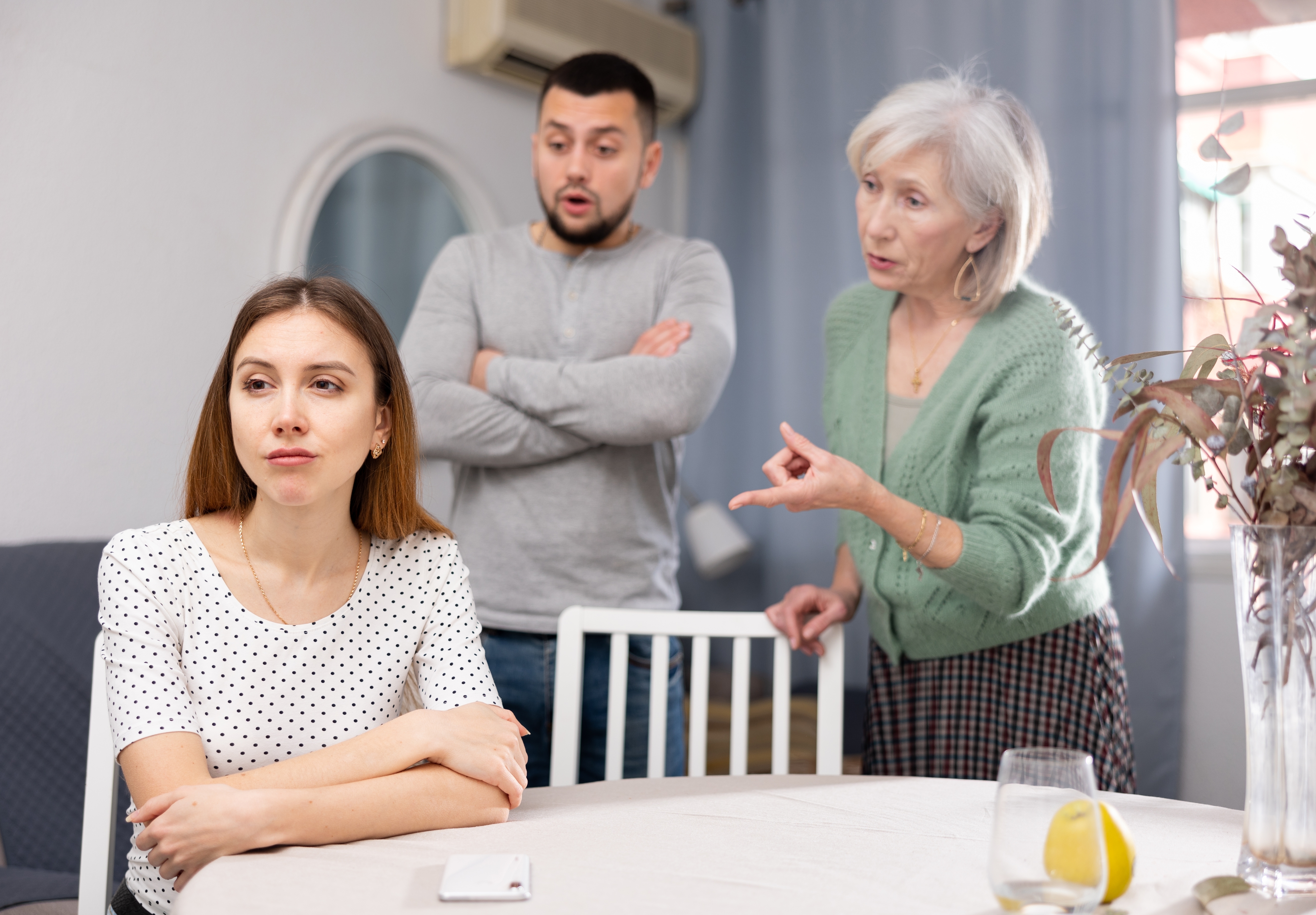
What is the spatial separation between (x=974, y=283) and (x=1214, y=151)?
2.33 feet

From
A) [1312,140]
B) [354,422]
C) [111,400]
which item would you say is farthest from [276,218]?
[1312,140]

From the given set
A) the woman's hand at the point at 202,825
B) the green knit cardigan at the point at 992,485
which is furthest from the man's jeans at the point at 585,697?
the woman's hand at the point at 202,825

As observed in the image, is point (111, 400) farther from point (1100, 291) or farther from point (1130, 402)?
point (1100, 291)

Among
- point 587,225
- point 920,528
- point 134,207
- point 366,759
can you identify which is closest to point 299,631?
point 366,759

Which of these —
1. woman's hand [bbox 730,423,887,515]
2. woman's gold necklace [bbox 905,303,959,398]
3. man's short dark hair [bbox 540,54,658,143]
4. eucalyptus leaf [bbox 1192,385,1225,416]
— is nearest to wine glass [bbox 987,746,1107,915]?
eucalyptus leaf [bbox 1192,385,1225,416]

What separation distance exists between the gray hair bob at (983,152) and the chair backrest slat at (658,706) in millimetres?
706

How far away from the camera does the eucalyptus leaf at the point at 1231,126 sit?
94cm

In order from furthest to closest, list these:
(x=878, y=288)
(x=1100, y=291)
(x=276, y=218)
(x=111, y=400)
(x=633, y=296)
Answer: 1. (x=1100, y=291)
2. (x=276, y=218)
3. (x=111, y=400)
4. (x=633, y=296)
5. (x=878, y=288)

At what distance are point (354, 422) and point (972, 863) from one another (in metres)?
0.82

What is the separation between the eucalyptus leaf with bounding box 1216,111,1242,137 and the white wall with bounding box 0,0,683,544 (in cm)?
169

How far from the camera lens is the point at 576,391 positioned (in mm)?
1757

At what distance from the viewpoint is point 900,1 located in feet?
10.6

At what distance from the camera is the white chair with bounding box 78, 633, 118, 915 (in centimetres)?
128

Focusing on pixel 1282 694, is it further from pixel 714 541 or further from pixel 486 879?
pixel 714 541
